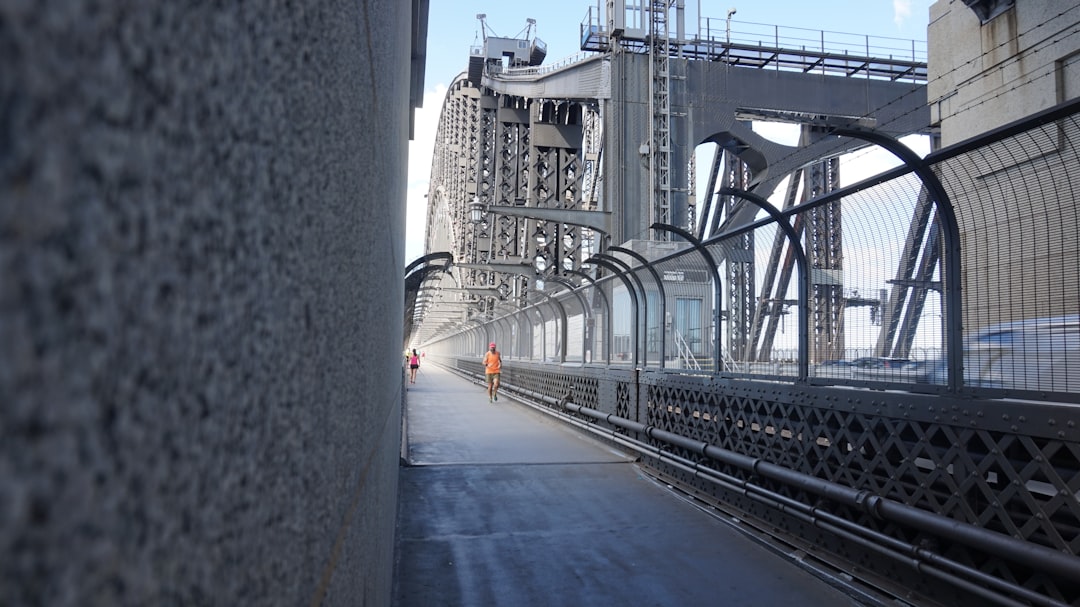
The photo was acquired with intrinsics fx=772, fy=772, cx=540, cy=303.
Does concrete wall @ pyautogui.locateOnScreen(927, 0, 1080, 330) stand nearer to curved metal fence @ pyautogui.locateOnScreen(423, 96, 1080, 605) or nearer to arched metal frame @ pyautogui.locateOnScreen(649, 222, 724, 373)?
curved metal fence @ pyautogui.locateOnScreen(423, 96, 1080, 605)

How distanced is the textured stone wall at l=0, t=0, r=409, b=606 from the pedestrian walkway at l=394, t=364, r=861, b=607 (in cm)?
482

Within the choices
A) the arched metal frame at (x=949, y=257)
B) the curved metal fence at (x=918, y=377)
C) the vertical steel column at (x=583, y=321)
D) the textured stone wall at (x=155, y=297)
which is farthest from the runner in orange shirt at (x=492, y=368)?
the textured stone wall at (x=155, y=297)

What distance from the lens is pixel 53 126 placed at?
0.24 meters

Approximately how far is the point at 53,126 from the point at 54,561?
0.14 metres

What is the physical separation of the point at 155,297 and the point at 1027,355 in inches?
214

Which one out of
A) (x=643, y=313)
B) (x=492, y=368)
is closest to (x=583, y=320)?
(x=643, y=313)

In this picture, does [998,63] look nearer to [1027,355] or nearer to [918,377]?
[918,377]

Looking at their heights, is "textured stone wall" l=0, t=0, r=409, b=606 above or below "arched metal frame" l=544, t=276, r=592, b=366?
below

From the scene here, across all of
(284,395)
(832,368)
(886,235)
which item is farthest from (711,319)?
(284,395)

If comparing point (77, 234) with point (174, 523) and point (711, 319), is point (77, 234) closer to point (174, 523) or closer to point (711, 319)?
point (174, 523)

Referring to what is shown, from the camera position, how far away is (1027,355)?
4738 mm

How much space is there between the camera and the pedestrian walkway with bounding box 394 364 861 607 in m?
5.20

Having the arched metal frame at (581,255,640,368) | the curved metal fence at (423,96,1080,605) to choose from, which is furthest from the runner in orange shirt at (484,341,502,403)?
the curved metal fence at (423,96,1080,605)

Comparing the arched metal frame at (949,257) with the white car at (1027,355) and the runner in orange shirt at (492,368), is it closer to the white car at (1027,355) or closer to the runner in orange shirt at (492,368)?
the white car at (1027,355)
